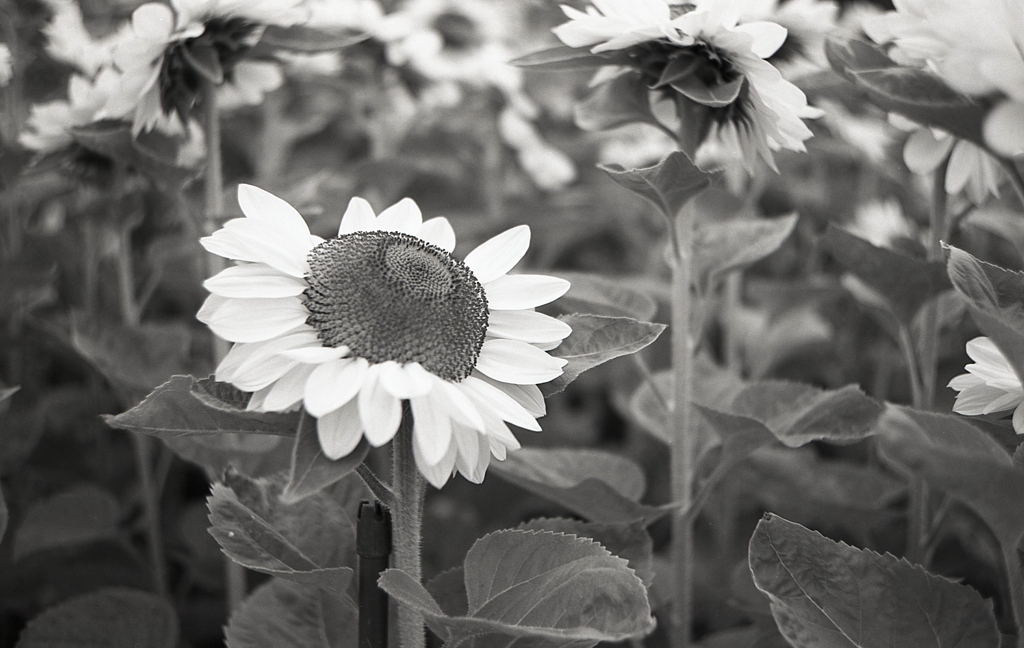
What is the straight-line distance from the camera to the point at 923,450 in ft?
1.44

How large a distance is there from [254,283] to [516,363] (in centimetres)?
18

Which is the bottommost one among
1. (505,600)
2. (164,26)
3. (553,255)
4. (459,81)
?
(553,255)

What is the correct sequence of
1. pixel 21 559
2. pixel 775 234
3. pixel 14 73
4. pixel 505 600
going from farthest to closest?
pixel 14 73, pixel 21 559, pixel 775 234, pixel 505 600

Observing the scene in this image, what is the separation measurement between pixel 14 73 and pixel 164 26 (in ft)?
1.91

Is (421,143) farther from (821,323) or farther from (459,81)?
(821,323)

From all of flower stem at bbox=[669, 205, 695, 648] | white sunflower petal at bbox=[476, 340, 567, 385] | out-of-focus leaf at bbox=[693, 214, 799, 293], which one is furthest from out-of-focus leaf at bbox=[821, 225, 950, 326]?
white sunflower petal at bbox=[476, 340, 567, 385]

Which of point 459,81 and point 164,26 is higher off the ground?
point 164,26

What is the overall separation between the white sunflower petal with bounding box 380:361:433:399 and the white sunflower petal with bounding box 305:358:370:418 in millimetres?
15

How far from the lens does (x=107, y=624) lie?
858mm

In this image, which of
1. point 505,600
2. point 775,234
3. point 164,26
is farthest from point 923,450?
point 164,26

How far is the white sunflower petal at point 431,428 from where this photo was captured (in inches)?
18.9

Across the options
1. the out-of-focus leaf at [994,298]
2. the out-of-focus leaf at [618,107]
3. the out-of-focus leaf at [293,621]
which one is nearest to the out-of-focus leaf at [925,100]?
the out-of-focus leaf at [994,298]

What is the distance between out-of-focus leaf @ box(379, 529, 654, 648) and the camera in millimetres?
506

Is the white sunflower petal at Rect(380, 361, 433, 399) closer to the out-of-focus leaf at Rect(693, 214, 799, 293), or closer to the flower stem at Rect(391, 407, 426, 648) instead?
the flower stem at Rect(391, 407, 426, 648)
